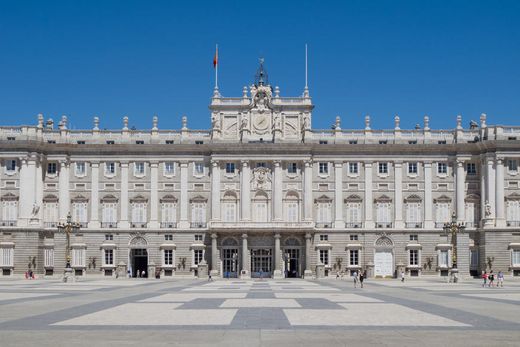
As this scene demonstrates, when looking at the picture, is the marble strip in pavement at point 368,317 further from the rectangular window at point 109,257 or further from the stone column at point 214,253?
the rectangular window at point 109,257

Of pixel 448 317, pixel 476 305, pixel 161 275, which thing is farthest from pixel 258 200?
pixel 448 317

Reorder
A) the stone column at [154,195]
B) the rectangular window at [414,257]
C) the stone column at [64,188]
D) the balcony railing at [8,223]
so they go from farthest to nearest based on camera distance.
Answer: the stone column at [154,195] < the stone column at [64,188] < the rectangular window at [414,257] < the balcony railing at [8,223]

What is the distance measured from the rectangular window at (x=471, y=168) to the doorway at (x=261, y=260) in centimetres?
2394

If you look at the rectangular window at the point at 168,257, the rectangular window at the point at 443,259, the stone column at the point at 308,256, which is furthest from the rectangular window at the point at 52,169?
the rectangular window at the point at 443,259

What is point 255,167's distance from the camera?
86875mm

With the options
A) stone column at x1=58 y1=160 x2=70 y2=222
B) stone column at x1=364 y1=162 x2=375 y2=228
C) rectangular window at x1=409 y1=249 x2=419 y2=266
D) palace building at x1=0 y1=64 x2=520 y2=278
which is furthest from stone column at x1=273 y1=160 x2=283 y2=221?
stone column at x1=58 y1=160 x2=70 y2=222

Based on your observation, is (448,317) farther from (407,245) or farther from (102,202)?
(102,202)

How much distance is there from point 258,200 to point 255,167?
3.71m

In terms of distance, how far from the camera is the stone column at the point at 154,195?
284ft

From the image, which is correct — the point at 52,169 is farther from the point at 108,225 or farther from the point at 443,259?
the point at 443,259

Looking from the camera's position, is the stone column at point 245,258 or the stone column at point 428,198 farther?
the stone column at point 428,198

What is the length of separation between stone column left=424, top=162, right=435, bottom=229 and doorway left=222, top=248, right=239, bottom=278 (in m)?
21.3

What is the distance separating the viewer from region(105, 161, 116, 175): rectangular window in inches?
3438

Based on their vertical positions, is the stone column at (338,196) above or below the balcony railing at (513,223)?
above
